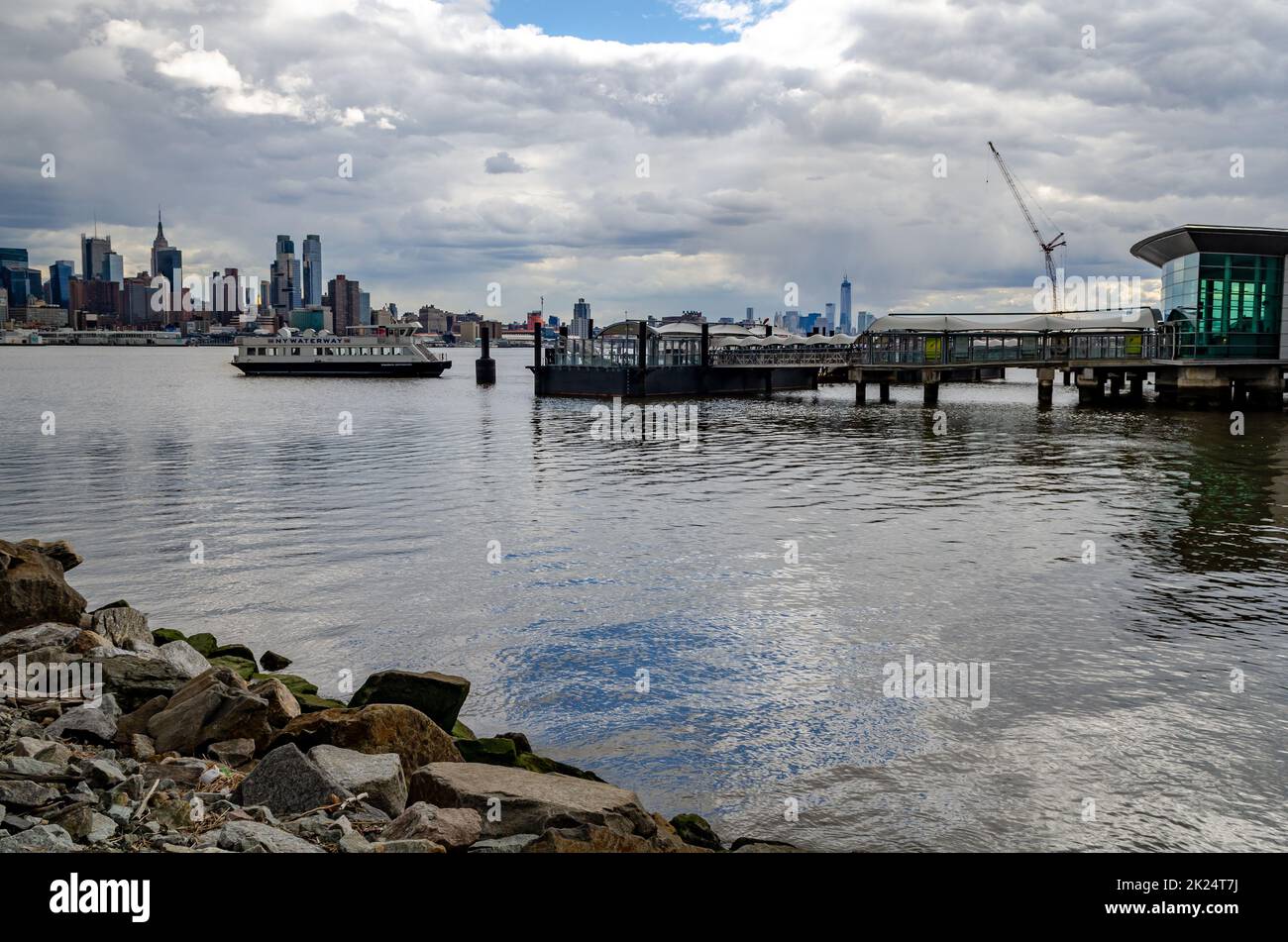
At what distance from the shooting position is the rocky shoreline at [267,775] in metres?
8.18

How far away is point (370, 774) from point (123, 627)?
744 centimetres

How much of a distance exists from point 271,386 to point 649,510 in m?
98.5

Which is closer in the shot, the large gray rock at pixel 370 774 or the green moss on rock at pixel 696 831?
the large gray rock at pixel 370 774

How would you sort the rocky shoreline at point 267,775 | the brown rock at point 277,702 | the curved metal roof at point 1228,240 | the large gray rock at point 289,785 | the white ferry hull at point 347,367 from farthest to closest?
the white ferry hull at point 347,367 < the curved metal roof at point 1228,240 < the brown rock at point 277,702 < the large gray rock at point 289,785 < the rocky shoreline at point 267,775

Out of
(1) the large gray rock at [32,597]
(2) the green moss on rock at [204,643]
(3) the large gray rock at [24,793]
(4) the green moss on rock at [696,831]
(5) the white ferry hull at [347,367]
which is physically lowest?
(4) the green moss on rock at [696,831]

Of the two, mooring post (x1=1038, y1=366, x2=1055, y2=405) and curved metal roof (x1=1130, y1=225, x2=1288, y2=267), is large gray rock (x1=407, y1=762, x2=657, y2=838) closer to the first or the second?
curved metal roof (x1=1130, y1=225, x2=1288, y2=267)

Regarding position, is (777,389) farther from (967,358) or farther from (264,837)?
(264,837)

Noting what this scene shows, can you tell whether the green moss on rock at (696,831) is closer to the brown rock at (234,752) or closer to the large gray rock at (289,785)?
the large gray rock at (289,785)

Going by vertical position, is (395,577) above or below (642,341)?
below

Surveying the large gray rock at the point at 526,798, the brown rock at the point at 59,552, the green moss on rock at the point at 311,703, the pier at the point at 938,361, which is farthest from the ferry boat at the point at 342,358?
the large gray rock at the point at 526,798

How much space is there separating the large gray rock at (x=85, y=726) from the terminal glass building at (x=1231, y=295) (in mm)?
70575

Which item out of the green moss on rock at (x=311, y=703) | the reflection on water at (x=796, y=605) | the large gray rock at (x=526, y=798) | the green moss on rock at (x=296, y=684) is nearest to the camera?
the large gray rock at (x=526, y=798)

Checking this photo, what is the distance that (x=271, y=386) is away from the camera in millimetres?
118625
